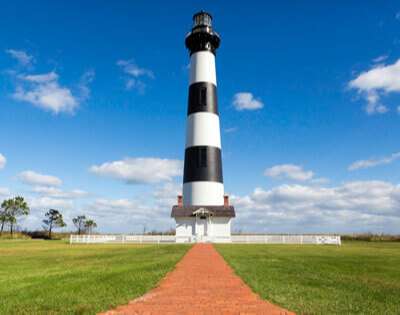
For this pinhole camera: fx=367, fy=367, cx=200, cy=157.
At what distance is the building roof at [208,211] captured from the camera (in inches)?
1220

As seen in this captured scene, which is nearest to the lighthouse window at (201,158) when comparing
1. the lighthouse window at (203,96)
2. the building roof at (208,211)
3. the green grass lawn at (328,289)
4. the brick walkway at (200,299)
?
the building roof at (208,211)

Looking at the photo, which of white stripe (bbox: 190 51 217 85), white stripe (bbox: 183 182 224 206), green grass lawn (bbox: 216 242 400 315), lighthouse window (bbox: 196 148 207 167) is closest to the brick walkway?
green grass lawn (bbox: 216 242 400 315)

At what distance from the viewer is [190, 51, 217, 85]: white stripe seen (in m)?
32.9

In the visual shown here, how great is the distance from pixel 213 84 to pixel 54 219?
117 feet

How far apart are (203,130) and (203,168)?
11.0 ft

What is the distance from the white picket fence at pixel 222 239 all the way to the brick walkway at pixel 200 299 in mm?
21326

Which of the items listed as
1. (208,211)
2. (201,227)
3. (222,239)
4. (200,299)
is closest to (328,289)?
(200,299)

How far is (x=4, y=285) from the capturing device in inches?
362

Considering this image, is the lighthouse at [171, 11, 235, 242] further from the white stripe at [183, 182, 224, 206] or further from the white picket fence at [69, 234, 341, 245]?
the white picket fence at [69, 234, 341, 245]

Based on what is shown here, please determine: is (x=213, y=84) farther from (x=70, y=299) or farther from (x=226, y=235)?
(x=70, y=299)

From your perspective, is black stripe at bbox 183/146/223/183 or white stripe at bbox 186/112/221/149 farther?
white stripe at bbox 186/112/221/149

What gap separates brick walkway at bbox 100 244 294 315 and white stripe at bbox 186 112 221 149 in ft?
72.3

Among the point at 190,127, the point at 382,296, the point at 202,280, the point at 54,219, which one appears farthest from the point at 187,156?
the point at 54,219

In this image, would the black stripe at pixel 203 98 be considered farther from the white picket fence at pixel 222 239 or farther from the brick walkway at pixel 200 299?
the brick walkway at pixel 200 299
